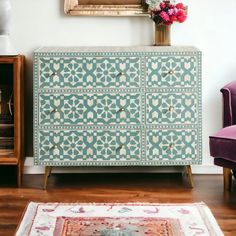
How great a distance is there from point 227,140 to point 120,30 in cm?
117

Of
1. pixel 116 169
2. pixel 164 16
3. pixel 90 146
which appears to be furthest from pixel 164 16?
pixel 116 169

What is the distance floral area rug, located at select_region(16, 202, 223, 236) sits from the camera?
2732mm


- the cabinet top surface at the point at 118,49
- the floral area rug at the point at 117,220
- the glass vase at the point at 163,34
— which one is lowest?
the floral area rug at the point at 117,220

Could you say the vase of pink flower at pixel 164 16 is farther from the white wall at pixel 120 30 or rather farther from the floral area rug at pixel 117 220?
the floral area rug at pixel 117 220

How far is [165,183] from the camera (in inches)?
147

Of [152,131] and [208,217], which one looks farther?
[152,131]

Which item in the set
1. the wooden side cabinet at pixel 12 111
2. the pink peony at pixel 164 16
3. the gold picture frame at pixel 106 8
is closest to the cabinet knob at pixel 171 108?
the pink peony at pixel 164 16

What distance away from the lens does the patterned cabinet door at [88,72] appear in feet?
11.4

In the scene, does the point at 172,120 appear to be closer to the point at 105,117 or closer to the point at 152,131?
the point at 152,131

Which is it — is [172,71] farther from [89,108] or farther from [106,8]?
[106,8]

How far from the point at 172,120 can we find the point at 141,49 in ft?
1.57

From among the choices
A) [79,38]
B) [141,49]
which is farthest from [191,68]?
[79,38]

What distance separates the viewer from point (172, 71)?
3492 mm

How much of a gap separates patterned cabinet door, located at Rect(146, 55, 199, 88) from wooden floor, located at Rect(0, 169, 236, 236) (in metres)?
0.65
